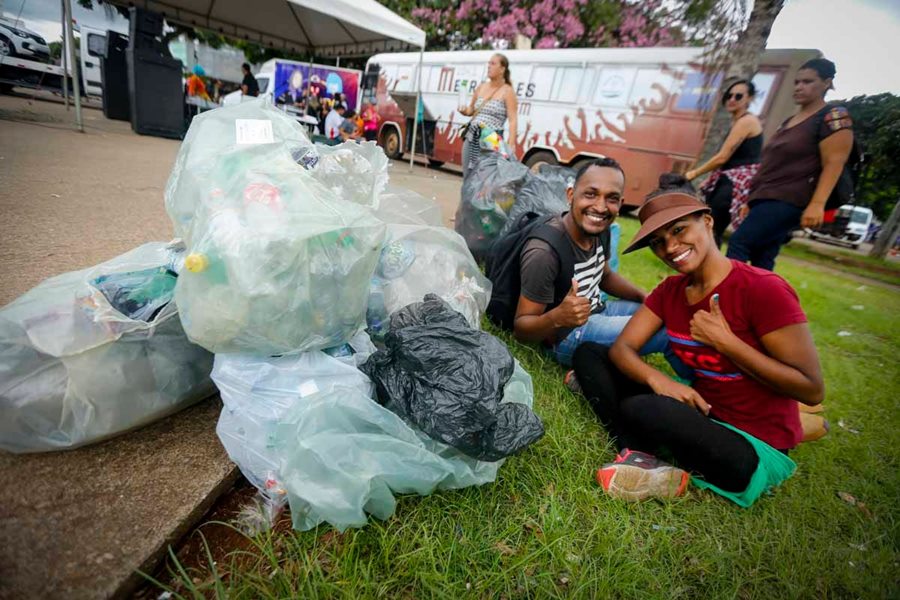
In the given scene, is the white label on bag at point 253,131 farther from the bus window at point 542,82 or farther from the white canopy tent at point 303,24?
the bus window at point 542,82

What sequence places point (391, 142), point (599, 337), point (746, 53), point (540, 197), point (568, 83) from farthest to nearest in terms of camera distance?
1. point (391, 142)
2. point (568, 83)
3. point (746, 53)
4. point (540, 197)
5. point (599, 337)

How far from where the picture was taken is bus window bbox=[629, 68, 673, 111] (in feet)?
22.3

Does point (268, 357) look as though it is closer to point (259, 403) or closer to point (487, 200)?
point (259, 403)

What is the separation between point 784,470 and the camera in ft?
4.93

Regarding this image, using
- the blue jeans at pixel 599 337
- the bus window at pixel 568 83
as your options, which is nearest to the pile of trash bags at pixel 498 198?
the blue jeans at pixel 599 337

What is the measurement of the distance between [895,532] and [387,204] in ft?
8.43

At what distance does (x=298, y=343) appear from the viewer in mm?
1184

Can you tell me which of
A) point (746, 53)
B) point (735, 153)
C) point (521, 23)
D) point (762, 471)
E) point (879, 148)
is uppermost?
point (521, 23)

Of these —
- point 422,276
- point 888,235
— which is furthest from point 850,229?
point 422,276

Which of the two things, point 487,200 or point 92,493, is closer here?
point 92,493

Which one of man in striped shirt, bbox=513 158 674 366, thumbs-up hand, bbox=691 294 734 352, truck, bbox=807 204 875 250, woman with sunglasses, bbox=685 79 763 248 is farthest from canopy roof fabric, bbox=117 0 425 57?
truck, bbox=807 204 875 250

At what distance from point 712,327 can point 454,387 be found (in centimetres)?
96

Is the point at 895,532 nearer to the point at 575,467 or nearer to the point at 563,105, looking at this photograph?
the point at 575,467

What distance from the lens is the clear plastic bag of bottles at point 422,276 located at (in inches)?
69.6
